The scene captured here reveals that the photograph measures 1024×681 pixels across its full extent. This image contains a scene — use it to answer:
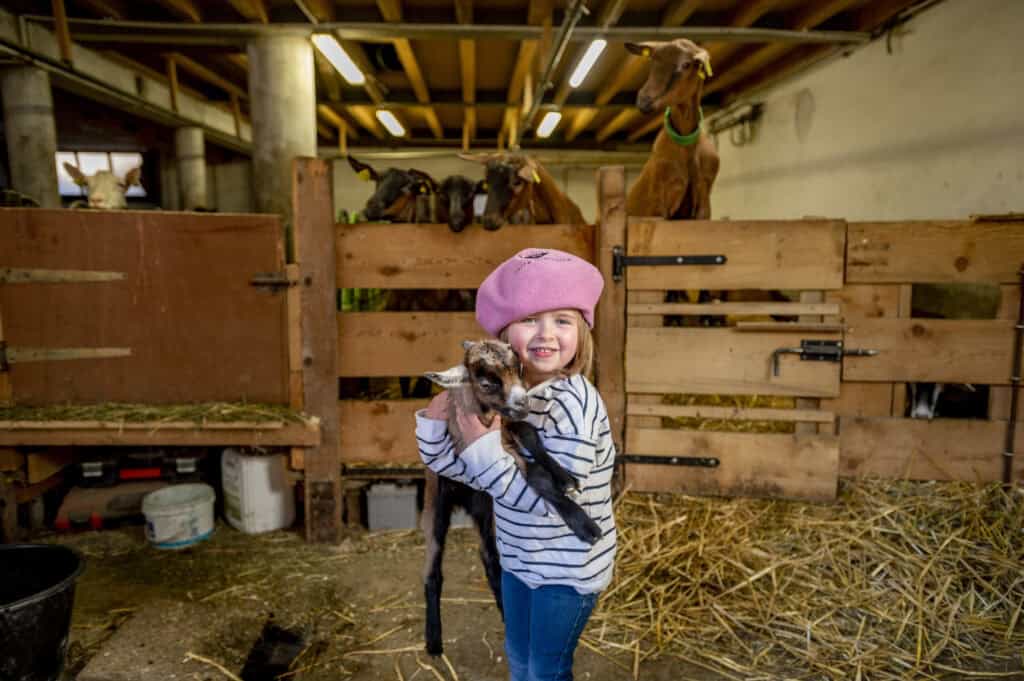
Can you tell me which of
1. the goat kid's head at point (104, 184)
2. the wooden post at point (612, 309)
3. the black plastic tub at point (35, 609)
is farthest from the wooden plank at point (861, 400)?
the goat kid's head at point (104, 184)

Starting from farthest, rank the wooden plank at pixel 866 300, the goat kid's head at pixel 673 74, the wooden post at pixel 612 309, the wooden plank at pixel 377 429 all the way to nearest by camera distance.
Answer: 1. the goat kid's head at pixel 673 74
2. the wooden plank at pixel 377 429
3. the wooden post at pixel 612 309
4. the wooden plank at pixel 866 300

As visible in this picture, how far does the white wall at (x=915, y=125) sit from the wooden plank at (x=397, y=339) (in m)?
4.54

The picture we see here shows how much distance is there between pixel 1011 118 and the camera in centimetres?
462

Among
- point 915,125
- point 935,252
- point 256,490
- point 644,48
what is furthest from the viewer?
point 915,125

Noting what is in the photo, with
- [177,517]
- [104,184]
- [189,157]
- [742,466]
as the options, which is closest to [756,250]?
[742,466]

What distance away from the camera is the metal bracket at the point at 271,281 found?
12.0 feet

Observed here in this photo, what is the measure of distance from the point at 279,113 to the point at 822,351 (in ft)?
19.4

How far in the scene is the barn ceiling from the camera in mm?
6543

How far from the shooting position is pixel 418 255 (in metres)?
3.54

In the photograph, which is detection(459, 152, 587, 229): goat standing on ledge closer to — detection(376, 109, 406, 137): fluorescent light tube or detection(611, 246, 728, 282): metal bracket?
detection(611, 246, 728, 282): metal bracket

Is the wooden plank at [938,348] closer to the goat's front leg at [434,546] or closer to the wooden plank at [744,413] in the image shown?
the wooden plank at [744,413]

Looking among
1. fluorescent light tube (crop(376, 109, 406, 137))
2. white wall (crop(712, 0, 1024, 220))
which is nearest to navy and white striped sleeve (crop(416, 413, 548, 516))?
white wall (crop(712, 0, 1024, 220))

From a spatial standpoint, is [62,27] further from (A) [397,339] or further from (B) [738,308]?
(B) [738,308]

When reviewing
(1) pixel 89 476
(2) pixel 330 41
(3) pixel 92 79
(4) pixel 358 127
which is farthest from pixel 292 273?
(4) pixel 358 127
